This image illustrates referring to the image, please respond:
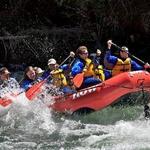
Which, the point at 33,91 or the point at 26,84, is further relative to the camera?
the point at 26,84

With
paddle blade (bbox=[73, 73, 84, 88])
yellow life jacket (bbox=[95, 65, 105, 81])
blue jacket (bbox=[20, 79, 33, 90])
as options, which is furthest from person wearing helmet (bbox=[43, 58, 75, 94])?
yellow life jacket (bbox=[95, 65, 105, 81])

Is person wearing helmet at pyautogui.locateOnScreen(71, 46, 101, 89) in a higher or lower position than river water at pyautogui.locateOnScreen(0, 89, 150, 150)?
higher

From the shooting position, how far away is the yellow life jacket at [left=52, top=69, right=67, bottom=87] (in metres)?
10.9

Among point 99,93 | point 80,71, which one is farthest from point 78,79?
point 99,93

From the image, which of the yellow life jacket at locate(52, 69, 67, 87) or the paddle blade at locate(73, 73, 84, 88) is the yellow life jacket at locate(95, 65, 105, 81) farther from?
the yellow life jacket at locate(52, 69, 67, 87)

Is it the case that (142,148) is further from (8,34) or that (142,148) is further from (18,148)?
(8,34)

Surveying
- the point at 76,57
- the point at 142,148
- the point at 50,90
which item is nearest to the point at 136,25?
the point at 76,57

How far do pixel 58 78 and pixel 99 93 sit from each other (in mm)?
832

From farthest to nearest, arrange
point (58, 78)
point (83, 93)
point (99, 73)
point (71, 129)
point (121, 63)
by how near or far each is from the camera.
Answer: point (121, 63), point (99, 73), point (58, 78), point (83, 93), point (71, 129)

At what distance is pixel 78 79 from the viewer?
35.8 feet

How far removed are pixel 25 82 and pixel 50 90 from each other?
0.71 m

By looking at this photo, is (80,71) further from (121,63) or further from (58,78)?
(121,63)

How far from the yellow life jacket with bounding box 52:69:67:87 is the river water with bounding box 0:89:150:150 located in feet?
1.64

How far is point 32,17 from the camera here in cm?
1531
